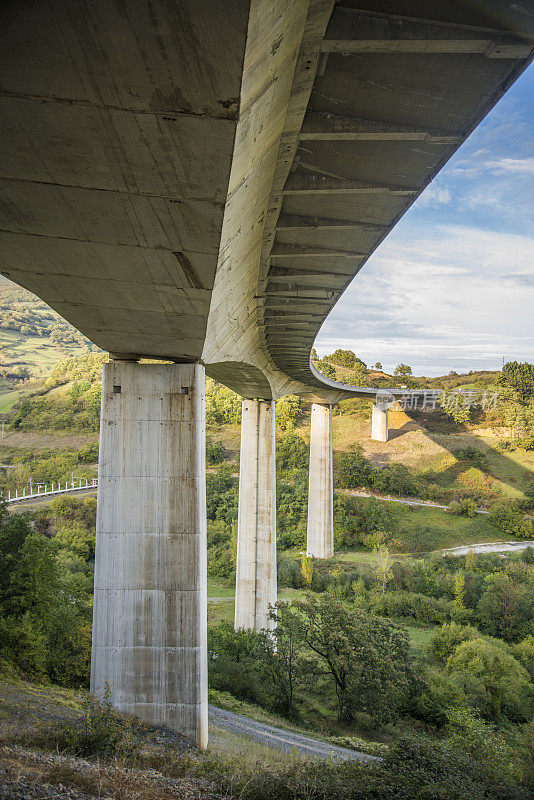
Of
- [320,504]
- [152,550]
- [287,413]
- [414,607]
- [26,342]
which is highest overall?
[26,342]

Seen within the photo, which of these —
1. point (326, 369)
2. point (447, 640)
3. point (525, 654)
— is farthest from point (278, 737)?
point (326, 369)

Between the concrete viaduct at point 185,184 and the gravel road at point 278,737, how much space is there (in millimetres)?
3153

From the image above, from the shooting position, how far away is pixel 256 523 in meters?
22.8

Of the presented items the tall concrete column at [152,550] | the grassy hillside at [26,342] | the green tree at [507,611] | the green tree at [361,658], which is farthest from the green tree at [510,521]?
the grassy hillside at [26,342]

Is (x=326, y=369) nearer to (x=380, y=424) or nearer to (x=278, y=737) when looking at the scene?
(x=380, y=424)

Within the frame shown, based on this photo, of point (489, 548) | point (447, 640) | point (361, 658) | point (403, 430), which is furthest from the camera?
point (403, 430)

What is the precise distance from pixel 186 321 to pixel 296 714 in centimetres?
1478

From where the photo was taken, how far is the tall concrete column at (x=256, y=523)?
866 inches

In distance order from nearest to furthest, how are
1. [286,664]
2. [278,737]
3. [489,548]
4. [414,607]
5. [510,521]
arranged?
[278,737], [286,664], [414,607], [489,548], [510,521]

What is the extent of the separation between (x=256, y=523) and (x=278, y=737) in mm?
10196

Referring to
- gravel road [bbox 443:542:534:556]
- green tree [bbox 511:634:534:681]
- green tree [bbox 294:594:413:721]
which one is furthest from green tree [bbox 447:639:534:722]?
gravel road [bbox 443:542:534:556]

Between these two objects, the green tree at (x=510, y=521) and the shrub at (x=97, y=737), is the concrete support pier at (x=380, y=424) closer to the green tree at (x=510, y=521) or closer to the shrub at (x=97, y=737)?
the green tree at (x=510, y=521)

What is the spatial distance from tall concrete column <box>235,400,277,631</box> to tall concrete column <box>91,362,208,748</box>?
1166 cm

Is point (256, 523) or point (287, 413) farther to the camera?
point (287, 413)
